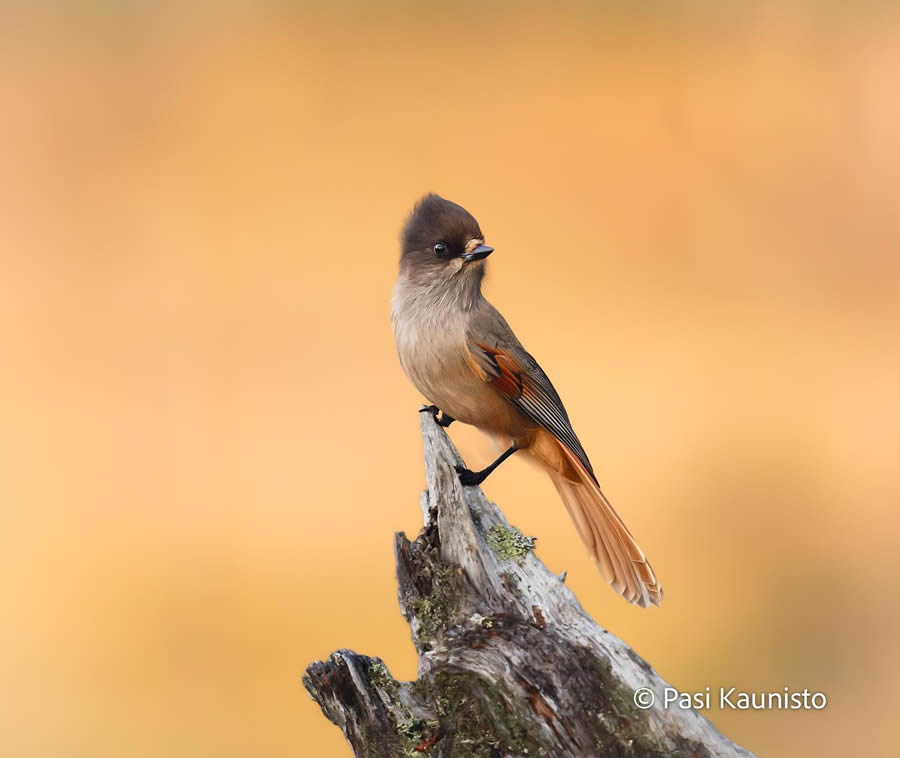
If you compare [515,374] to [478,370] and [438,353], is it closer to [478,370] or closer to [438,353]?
[478,370]

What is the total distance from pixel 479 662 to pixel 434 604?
37 centimetres

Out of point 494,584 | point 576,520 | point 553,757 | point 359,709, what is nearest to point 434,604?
point 494,584

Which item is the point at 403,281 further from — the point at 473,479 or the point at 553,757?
the point at 553,757

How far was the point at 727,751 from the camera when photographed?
2.58 m

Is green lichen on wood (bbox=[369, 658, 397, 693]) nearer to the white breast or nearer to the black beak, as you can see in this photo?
the white breast

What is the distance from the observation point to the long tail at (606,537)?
11.8 feet

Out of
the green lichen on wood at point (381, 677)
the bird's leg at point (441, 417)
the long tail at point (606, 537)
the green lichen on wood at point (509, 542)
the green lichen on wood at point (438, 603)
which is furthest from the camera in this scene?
the bird's leg at point (441, 417)

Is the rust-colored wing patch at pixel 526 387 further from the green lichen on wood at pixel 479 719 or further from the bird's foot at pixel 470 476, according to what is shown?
the green lichen on wood at pixel 479 719

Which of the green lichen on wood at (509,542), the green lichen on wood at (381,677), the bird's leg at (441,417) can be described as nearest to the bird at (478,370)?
the bird's leg at (441,417)

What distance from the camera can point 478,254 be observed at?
12.1 ft

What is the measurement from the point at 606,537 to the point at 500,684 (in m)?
1.07

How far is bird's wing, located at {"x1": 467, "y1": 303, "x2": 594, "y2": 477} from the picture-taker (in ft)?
12.3

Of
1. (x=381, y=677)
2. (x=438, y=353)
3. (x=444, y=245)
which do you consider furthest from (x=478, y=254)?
(x=381, y=677)

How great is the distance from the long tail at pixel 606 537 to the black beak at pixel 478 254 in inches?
31.1
